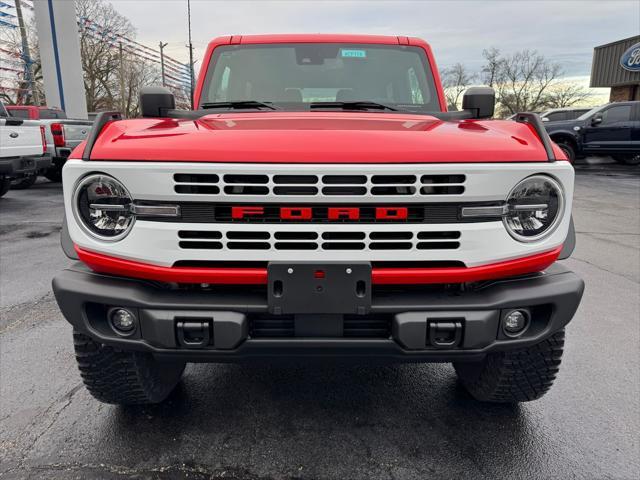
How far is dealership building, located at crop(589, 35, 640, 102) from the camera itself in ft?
80.0

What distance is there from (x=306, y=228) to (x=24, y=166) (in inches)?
339

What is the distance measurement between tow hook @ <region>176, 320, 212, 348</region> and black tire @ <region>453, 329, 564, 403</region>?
1210 mm

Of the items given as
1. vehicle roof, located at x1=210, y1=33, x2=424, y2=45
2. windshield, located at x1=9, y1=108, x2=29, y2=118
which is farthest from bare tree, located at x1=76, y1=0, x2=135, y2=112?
vehicle roof, located at x1=210, y1=33, x2=424, y2=45

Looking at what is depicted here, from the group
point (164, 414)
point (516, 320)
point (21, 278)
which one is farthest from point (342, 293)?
point (21, 278)

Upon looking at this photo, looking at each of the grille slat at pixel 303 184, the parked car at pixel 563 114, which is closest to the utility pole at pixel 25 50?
the parked car at pixel 563 114

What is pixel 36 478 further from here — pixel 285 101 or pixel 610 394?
pixel 610 394

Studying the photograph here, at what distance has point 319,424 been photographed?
2.42 m

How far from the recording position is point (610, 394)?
275 cm

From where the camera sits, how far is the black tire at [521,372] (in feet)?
7.18

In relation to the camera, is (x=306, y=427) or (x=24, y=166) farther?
(x=24, y=166)

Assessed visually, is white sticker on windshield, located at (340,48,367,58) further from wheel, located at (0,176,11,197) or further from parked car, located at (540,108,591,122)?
parked car, located at (540,108,591,122)

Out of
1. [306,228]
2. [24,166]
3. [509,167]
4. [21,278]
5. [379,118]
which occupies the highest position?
[379,118]

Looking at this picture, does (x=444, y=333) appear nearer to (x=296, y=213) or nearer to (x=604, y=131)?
(x=296, y=213)

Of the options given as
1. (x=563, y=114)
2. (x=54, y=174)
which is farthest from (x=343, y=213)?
(x=563, y=114)
